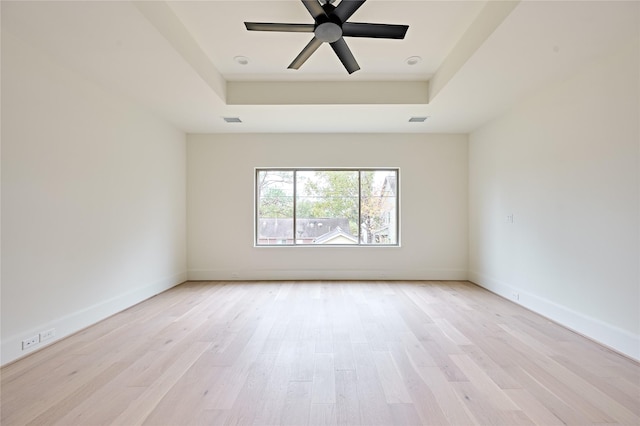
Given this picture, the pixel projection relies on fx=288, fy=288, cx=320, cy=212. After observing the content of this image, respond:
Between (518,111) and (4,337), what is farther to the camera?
(518,111)

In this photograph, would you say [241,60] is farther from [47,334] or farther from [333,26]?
[47,334]

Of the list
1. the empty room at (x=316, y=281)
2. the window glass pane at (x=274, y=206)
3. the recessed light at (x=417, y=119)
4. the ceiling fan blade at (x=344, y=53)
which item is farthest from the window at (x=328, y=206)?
the ceiling fan blade at (x=344, y=53)

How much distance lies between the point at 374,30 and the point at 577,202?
261 centimetres

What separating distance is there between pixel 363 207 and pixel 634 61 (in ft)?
11.8

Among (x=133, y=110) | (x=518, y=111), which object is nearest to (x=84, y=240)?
(x=133, y=110)

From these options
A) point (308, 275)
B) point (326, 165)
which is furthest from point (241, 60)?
point (308, 275)

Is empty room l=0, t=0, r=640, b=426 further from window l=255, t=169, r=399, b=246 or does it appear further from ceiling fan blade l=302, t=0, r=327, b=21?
window l=255, t=169, r=399, b=246

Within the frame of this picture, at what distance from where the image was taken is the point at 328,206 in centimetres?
527

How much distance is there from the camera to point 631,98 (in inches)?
94.3

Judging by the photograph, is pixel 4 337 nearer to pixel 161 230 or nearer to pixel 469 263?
pixel 161 230

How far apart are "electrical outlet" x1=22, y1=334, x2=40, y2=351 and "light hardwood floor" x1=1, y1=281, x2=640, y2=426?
14cm

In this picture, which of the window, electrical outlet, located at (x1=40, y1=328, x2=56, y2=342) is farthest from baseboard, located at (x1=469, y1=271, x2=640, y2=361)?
electrical outlet, located at (x1=40, y1=328, x2=56, y2=342)

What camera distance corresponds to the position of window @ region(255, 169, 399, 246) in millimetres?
5250

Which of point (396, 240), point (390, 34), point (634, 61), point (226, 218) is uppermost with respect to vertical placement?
point (390, 34)
